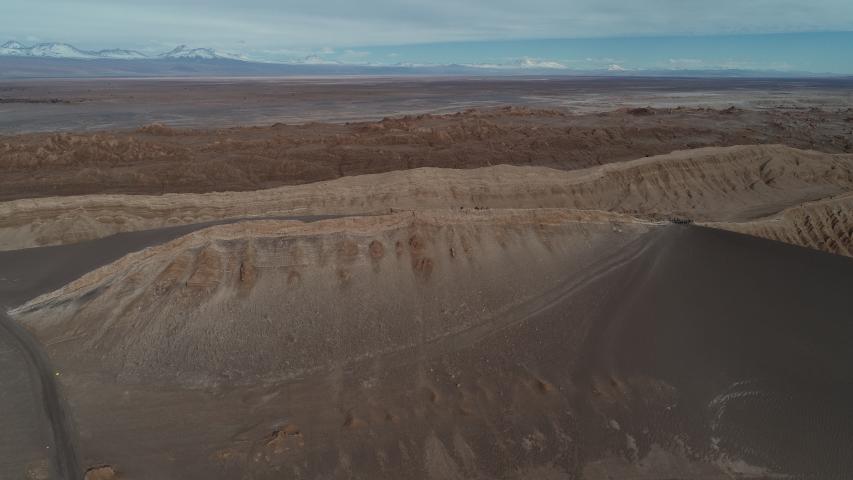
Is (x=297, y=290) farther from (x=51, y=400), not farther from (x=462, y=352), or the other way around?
(x=51, y=400)

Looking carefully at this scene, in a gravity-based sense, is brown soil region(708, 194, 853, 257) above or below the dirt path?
above

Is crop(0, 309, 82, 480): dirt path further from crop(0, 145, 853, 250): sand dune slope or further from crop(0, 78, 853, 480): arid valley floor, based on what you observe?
crop(0, 145, 853, 250): sand dune slope

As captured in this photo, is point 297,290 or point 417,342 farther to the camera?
point 297,290

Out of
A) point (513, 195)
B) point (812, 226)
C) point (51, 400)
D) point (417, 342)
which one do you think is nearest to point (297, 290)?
point (417, 342)

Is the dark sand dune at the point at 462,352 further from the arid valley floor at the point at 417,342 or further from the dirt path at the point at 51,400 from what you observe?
the dirt path at the point at 51,400

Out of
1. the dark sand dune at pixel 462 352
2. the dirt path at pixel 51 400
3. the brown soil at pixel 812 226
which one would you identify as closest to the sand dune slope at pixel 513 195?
the brown soil at pixel 812 226

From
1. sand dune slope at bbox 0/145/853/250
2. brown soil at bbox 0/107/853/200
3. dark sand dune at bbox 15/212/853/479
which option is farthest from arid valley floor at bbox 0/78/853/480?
brown soil at bbox 0/107/853/200
